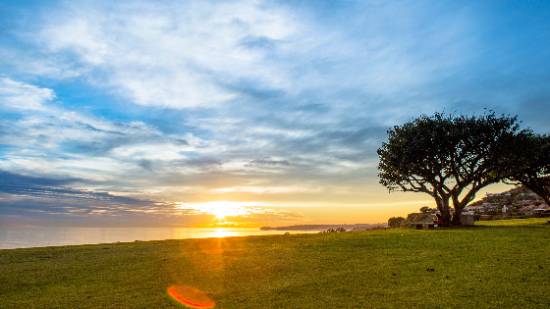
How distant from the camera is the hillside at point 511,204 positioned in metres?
74.6

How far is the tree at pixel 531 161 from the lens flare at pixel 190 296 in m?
45.7

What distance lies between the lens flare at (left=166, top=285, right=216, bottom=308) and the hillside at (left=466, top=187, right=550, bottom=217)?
70.8 metres

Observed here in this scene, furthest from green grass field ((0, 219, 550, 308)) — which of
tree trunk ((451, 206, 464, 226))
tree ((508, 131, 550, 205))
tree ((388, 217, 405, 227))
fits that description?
tree ((388, 217, 405, 227))

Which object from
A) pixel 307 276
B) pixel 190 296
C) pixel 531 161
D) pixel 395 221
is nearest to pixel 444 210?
pixel 531 161

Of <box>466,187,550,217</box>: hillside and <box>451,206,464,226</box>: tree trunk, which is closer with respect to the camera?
<box>451,206,464,226</box>: tree trunk

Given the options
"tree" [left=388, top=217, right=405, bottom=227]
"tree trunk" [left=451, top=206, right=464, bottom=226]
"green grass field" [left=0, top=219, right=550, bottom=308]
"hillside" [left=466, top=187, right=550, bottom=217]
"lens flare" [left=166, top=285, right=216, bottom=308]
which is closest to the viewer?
"green grass field" [left=0, top=219, right=550, bottom=308]

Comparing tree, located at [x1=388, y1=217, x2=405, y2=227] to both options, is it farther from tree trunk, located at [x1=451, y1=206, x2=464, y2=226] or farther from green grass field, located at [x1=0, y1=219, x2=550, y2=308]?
green grass field, located at [x1=0, y1=219, x2=550, y2=308]

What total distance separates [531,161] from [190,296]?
172ft

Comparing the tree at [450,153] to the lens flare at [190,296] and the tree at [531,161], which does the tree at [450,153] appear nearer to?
the tree at [531,161]

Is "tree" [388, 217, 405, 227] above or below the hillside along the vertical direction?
below

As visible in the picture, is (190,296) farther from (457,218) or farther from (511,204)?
(511,204)

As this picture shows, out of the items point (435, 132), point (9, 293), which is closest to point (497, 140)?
point (435, 132)

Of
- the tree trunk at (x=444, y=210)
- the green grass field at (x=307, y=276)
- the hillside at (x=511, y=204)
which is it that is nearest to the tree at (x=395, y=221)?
the hillside at (x=511, y=204)

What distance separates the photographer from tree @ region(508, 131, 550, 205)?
4897cm
